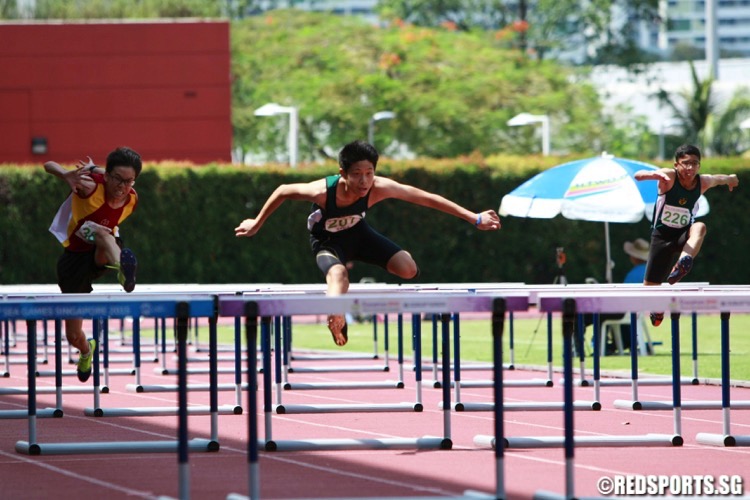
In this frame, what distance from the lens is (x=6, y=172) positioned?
29.9 metres

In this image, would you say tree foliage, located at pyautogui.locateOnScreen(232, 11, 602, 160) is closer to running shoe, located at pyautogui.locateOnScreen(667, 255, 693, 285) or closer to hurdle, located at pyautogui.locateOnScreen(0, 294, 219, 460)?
running shoe, located at pyautogui.locateOnScreen(667, 255, 693, 285)

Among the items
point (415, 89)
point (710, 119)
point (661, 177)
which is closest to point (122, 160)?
point (661, 177)

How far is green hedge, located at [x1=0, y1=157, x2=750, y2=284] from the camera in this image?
29.7 meters

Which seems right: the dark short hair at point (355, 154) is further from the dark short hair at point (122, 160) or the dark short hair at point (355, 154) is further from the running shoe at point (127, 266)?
the running shoe at point (127, 266)

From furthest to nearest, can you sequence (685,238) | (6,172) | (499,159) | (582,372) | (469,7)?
(469,7), (499,159), (6,172), (582,372), (685,238)

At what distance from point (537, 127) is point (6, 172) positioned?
25.2m

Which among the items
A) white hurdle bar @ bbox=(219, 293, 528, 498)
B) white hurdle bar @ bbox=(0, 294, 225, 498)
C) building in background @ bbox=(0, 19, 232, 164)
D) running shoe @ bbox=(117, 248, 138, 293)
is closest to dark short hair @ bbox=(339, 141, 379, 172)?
running shoe @ bbox=(117, 248, 138, 293)

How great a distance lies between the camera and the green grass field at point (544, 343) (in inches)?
658

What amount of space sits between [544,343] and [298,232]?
1063 cm

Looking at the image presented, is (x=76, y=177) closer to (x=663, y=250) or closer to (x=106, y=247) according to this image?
(x=106, y=247)

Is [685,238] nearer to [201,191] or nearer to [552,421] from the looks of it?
[552,421]

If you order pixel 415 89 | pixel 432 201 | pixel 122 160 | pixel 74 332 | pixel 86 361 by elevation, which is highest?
pixel 415 89

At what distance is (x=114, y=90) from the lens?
127ft

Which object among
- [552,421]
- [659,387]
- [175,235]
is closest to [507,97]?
[175,235]
